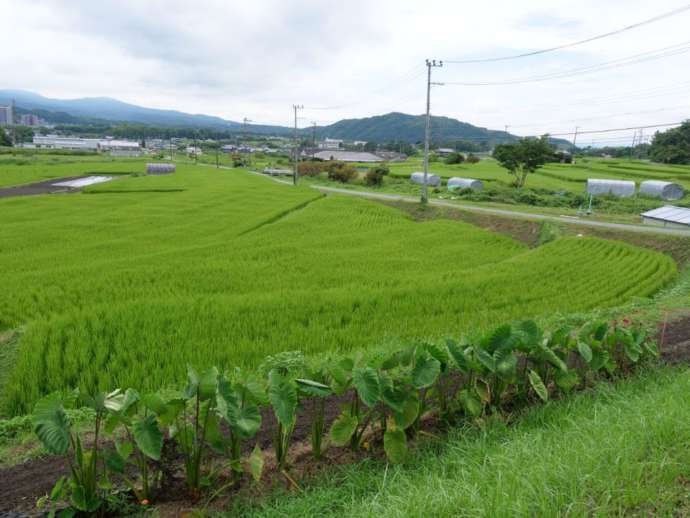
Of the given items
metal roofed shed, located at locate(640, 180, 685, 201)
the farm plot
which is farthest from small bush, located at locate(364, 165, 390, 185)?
the farm plot

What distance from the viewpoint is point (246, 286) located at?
1019 centimetres

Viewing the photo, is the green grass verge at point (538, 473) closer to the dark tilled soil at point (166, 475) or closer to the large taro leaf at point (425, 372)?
the dark tilled soil at point (166, 475)

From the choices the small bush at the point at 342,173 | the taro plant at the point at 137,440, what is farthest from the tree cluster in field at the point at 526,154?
the taro plant at the point at 137,440

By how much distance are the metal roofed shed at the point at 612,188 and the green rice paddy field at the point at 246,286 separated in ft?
55.4

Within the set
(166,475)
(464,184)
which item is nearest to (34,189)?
(464,184)

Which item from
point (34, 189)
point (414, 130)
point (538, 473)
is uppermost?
point (414, 130)

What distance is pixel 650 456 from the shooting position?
9.07 ft

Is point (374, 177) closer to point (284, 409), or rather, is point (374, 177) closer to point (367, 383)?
point (367, 383)

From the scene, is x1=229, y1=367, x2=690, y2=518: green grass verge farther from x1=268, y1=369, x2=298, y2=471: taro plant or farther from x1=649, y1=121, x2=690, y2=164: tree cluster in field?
x1=649, y1=121, x2=690, y2=164: tree cluster in field

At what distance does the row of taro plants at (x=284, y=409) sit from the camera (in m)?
2.85

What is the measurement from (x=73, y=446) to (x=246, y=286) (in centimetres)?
741

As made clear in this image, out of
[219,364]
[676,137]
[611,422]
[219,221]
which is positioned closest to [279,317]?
[219,364]

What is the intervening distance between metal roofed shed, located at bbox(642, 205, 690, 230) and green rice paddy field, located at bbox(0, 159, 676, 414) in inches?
159

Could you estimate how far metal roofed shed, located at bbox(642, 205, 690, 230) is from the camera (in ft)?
57.8
